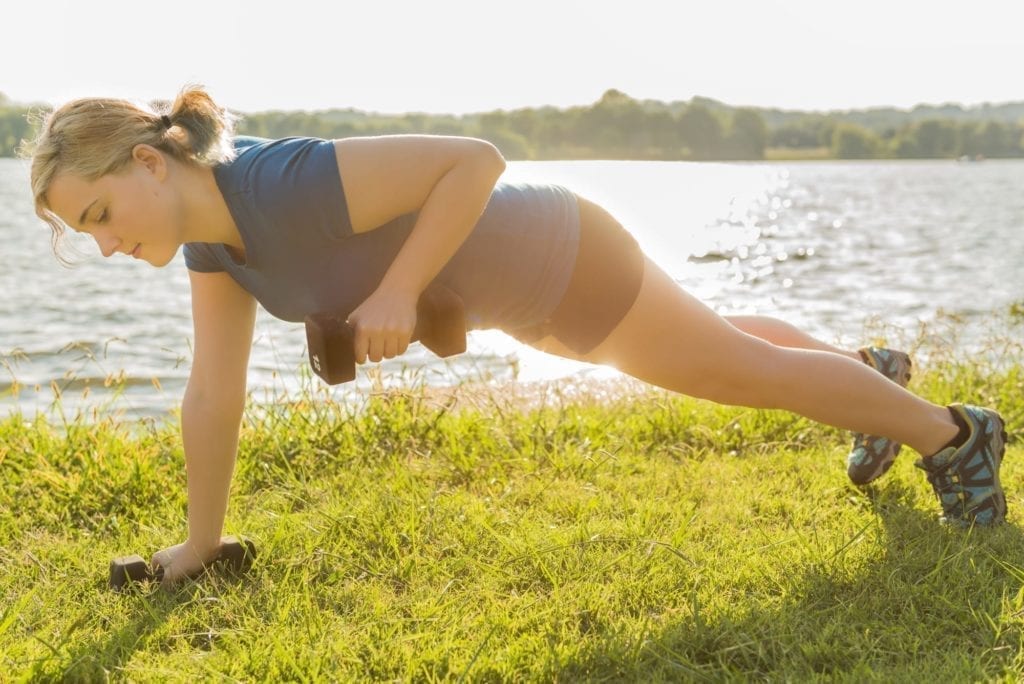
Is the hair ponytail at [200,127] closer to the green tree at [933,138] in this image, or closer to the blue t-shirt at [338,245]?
the blue t-shirt at [338,245]

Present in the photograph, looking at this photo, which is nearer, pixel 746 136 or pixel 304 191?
pixel 304 191

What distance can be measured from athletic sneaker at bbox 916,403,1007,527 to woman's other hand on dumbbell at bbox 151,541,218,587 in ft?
7.42

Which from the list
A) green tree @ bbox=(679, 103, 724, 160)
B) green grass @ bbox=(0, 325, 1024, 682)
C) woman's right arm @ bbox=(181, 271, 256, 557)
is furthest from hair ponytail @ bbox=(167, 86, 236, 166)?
green tree @ bbox=(679, 103, 724, 160)

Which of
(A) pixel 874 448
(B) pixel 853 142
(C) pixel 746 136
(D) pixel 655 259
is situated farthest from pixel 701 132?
(A) pixel 874 448

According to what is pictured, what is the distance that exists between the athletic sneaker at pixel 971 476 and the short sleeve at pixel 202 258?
228cm

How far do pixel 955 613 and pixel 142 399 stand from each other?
6842mm

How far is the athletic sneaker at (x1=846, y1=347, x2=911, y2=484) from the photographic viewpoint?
11.6 ft

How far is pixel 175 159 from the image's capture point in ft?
8.32

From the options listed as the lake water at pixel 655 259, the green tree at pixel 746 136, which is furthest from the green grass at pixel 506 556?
the green tree at pixel 746 136

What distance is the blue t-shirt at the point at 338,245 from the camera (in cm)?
252

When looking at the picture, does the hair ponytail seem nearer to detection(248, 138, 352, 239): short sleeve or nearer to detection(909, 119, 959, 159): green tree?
detection(248, 138, 352, 239): short sleeve

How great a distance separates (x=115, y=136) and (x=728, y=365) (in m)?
1.73

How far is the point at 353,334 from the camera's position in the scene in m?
2.47

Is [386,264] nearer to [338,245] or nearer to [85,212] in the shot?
[338,245]
